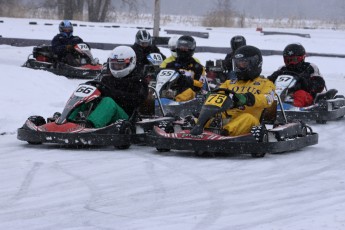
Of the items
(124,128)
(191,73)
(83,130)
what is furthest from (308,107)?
(83,130)

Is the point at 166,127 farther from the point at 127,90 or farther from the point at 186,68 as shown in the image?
the point at 186,68

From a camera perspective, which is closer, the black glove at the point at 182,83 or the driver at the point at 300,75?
the driver at the point at 300,75

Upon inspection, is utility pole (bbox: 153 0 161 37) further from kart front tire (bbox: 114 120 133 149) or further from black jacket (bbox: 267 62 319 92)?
kart front tire (bbox: 114 120 133 149)

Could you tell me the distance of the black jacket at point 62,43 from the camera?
65.6ft

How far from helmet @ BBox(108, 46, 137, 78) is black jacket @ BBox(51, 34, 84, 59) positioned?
954 cm

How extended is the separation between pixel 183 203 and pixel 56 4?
146ft

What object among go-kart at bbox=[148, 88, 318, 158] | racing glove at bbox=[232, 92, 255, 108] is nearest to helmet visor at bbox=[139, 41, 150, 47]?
go-kart at bbox=[148, 88, 318, 158]

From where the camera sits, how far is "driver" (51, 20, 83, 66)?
19922mm

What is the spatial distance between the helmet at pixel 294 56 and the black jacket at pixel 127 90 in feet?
11.2

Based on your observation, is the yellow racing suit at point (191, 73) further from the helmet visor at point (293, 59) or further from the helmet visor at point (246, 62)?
the helmet visor at point (246, 62)

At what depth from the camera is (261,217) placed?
6398 millimetres

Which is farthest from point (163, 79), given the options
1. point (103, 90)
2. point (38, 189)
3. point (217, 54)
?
point (217, 54)

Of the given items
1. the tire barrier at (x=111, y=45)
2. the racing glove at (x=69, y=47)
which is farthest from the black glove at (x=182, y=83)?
the tire barrier at (x=111, y=45)

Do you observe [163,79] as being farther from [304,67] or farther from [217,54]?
[217,54]
